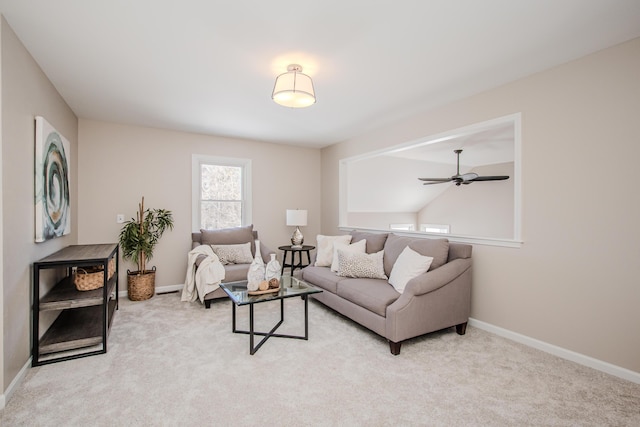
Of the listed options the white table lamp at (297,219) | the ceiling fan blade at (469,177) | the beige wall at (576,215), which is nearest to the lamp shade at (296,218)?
the white table lamp at (297,219)

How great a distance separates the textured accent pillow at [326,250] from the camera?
4078 millimetres

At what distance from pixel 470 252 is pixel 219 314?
2.84 metres

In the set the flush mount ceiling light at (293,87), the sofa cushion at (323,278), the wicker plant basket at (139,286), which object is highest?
the flush mount ceiling light at (293,87)

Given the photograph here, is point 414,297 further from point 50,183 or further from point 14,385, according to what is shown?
point 50,183

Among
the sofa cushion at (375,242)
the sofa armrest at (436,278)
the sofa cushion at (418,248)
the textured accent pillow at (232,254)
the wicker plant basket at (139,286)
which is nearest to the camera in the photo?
the sofa armrest at (436,278)

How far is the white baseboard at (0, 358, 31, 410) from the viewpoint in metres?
1.83

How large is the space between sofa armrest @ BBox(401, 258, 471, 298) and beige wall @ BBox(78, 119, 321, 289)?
10.6 feet

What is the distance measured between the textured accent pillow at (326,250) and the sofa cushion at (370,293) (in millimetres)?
805

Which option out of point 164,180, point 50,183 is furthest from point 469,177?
point 50,183

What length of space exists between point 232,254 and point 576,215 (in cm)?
382

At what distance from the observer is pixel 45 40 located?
2.21 metres

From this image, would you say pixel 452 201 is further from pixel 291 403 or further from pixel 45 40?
pixel 45 40

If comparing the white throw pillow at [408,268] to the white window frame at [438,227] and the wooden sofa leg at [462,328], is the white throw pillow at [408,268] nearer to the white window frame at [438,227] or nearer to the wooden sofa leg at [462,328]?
the wooden sofa leg at [462,328]

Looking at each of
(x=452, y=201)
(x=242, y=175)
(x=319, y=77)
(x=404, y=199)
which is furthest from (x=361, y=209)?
(x=319, y=77)
